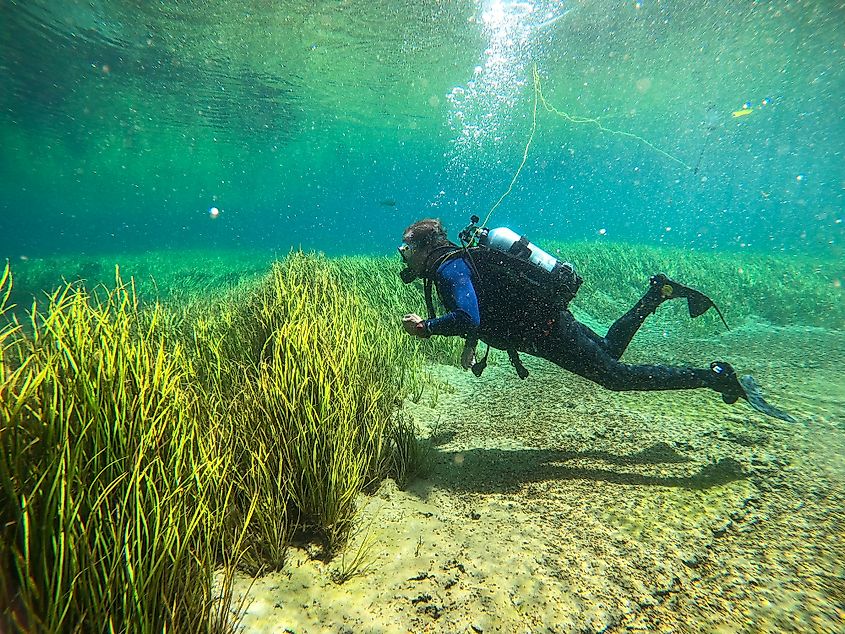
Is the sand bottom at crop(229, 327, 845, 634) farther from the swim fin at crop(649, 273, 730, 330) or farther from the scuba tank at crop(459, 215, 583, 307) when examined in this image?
the scuba tank at crop(459, 215, 583, 307)

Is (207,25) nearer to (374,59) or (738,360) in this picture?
(374,59)

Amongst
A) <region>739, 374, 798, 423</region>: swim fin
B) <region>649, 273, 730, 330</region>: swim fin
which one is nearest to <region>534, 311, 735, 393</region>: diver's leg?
<region>739, 374, 798, 423</region>: swim fin

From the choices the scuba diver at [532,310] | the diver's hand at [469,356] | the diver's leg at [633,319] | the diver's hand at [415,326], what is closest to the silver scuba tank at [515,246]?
the scuba diver at [532,310]

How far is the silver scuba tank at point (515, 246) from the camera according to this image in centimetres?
356

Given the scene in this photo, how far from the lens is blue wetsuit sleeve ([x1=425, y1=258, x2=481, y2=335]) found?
3031 mm

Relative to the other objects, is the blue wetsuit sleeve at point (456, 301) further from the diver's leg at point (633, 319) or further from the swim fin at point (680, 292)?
the swim fin at point (680, 292)

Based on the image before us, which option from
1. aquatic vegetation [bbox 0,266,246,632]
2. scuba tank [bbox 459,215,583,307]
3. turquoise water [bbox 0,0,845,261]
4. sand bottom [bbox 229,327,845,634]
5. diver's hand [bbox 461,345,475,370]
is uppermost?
turquoise water [bbox 0,0,845,261]

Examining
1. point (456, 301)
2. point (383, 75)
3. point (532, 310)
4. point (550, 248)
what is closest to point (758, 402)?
point (532, 310)

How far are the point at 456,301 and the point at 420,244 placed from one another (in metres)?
0.81

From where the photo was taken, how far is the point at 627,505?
2.52 meters

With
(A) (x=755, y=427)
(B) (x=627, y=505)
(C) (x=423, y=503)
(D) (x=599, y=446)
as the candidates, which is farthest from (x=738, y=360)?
(C) (x=423, y=503)

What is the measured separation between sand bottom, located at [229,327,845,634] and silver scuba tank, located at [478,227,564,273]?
1761 millimetres

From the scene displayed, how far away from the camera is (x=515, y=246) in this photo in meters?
3.58

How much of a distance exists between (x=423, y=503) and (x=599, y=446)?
6.14 feet
